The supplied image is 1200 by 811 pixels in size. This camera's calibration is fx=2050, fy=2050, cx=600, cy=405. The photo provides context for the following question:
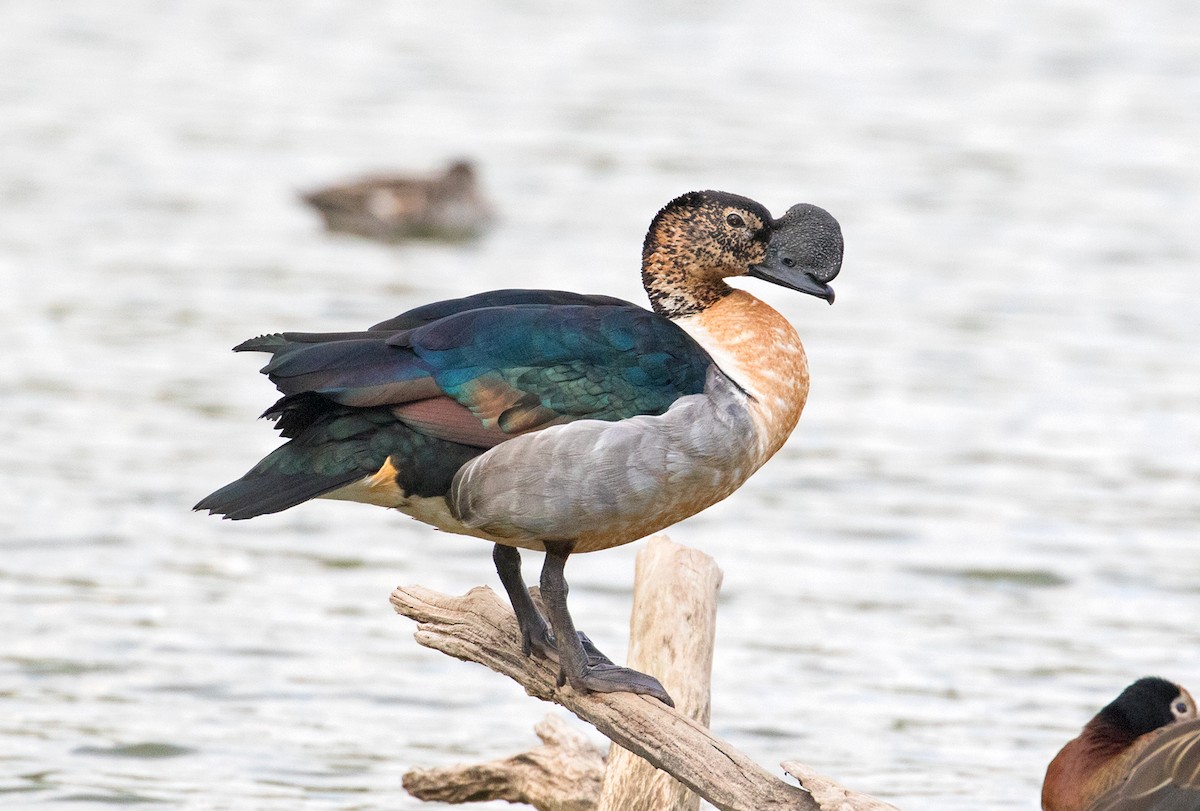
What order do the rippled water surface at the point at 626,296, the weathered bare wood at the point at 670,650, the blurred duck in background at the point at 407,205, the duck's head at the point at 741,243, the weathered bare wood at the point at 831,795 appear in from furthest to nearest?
the blurred duck in background at the point at 407,205 → the rippled water surface at the point at 626,296 → the weathered bare wood at the point at 670,650 → the duck's head at the point at 741,243 → the weathered bare wood at the point at 831,795

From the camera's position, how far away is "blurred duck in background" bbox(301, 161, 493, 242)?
64.6 feet

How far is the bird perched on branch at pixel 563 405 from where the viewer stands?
18.9 feet

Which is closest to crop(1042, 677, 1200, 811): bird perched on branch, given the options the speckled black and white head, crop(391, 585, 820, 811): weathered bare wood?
the speckled black and white head

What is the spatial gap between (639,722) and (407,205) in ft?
47.2

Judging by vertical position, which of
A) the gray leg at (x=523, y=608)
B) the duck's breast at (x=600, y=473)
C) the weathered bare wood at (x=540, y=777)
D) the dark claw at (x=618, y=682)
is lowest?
the weathered bare wood at (x=540, y=777)

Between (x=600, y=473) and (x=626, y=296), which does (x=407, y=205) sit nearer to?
(x=626, y=296)

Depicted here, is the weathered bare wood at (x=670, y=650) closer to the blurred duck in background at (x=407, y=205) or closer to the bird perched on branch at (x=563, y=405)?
the bird perched on branch at (x=563, y=405)

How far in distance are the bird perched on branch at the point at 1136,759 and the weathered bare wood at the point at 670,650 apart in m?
1.32

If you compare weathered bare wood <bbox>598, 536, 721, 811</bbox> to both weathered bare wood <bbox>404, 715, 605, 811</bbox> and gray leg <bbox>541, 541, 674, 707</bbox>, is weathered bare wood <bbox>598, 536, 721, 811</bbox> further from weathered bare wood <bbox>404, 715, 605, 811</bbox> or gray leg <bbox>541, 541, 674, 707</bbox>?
gray leg <bbox>541, 541, 674, 707</bbox>

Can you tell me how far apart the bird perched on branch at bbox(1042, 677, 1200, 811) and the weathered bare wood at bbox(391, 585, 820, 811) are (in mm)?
1462

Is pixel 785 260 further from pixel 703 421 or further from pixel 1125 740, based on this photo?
pixel 1125 740

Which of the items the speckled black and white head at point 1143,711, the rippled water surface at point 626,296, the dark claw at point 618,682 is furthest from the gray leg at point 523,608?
the rippled water surface at point 626,296

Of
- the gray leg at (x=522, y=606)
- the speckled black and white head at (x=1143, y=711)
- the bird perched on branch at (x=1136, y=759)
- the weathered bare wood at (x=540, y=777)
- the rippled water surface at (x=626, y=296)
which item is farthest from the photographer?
the rippled water surface at (x=626, y=296)

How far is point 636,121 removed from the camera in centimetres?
2455
